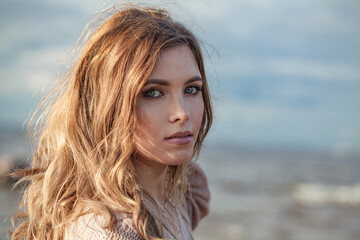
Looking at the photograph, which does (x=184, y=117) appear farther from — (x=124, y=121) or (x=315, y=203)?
(x=315, y=203)

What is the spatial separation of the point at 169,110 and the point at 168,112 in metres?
0.01

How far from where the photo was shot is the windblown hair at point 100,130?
6.68 ft

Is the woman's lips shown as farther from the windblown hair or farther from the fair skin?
the windblown hair

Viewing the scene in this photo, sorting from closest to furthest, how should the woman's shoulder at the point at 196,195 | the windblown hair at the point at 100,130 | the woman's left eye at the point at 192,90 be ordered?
the windblown hair at the point at 100,130 < the woman's left eye at the point at 192,90 < the woman's shoulder at the point at 196,195

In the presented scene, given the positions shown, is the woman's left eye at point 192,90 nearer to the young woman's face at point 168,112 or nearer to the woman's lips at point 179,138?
the young woman's face at point 168,112

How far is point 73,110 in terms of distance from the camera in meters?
2.25

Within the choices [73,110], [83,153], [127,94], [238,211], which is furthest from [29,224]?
[238,211]

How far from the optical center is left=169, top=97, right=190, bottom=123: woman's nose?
7.12 feet

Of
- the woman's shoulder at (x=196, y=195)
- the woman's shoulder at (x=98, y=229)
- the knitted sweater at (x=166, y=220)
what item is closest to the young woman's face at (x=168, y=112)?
the knitted sweater at (x=166, y=220)

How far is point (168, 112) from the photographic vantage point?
2.18m

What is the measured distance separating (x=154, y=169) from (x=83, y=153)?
0.48 metres

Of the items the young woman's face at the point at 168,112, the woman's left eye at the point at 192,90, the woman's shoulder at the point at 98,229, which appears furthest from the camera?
the woman's left eye at the point at 192,90

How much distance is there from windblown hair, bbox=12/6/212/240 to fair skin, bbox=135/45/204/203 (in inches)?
2.2

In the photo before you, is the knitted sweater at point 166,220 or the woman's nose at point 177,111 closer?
the knitted sweater at point 166,220
